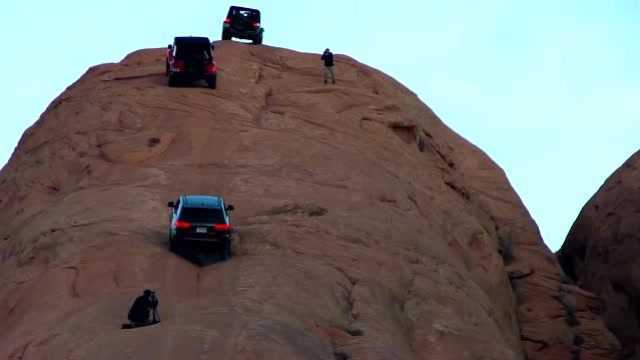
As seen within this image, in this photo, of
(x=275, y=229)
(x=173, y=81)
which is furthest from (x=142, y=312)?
(x=173, y=81)

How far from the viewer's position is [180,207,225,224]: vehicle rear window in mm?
39875

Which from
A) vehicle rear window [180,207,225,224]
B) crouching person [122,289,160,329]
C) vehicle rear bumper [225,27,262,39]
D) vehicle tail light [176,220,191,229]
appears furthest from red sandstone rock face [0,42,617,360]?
vehicle rear bumper [225,27,262,39]

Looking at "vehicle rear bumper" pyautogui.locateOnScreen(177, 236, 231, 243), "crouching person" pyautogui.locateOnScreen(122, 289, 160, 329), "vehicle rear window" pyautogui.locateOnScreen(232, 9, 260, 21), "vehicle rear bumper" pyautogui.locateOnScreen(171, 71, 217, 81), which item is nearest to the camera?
"crouching person" pyautogui.locateOnScreen(122, 289, 160, 329)

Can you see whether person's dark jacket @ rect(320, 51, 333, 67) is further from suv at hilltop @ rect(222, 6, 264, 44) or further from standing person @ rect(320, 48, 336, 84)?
suv at hilltop @ rect(222, 6, 264, 44)

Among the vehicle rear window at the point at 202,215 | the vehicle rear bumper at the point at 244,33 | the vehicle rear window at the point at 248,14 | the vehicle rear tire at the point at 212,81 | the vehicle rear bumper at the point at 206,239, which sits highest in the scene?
the vehicle rear window at the point at 248,14

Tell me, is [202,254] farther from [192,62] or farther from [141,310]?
[192,62]

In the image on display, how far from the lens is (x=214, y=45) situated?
194 ft

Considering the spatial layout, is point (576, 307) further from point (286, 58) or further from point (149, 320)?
point (149, 320)

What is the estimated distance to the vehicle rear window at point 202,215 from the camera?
39875 millimetres

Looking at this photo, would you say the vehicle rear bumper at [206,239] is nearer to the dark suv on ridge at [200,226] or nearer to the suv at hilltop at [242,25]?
the dark suv on ridge at [200,226]

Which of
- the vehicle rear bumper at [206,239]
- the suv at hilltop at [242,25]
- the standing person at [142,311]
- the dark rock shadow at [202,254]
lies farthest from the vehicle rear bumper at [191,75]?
the standing person at [142,311]

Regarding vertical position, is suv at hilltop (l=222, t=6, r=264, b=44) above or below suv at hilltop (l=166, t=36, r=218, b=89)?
above

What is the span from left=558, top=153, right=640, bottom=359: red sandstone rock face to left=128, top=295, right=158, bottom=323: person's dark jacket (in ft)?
74.3

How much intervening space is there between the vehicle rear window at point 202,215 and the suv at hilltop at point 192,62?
43.1 feet
